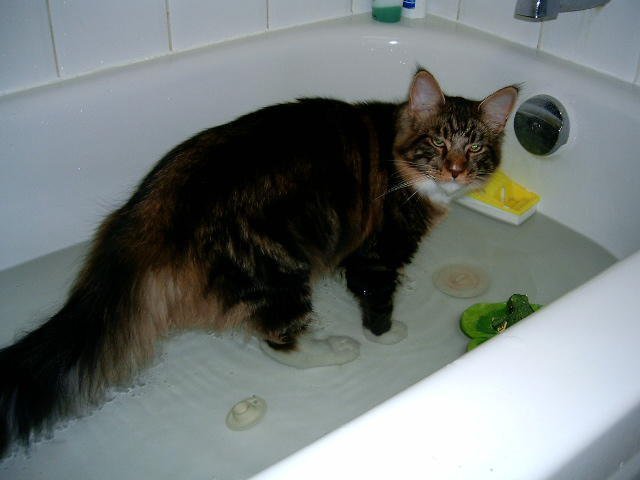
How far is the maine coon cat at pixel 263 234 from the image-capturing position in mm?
1179

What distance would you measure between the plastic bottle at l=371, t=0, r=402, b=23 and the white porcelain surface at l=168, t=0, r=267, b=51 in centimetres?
39

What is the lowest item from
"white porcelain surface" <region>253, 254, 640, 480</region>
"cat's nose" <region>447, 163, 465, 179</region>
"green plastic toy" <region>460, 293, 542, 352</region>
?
"green plastic toy" <region>460, 293, 542, 352</region>

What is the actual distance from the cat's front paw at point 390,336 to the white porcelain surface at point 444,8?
109 cm

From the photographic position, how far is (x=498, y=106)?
1566 millimetres

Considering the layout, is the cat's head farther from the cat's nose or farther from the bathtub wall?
the bathtub wall

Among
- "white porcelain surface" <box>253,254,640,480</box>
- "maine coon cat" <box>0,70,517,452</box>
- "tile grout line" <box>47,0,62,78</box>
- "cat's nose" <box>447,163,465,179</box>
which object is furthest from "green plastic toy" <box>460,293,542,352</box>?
"tile grout line" <box>47,0,62,78</box>

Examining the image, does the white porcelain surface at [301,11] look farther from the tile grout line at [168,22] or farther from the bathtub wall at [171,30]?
the tile grout line at [168,22]

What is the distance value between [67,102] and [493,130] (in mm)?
1061

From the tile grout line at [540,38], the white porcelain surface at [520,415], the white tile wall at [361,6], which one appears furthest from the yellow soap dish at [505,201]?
the white porcelain surface at [520,415]

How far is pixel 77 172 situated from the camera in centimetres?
173

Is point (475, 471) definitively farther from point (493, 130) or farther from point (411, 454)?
point (493, 130)

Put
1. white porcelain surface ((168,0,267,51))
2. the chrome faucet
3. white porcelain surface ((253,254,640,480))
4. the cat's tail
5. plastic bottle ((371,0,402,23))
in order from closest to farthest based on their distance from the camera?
white porcelain surface ((253,254,640,480)), the cat's tail, the chrome faucet, white porcelain surface ((168,0,267,51)), plastic bottle ((371,0,402,23))

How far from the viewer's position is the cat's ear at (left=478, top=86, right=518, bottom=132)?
151 cm

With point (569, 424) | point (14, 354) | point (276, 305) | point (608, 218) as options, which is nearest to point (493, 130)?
point (608, 218)
